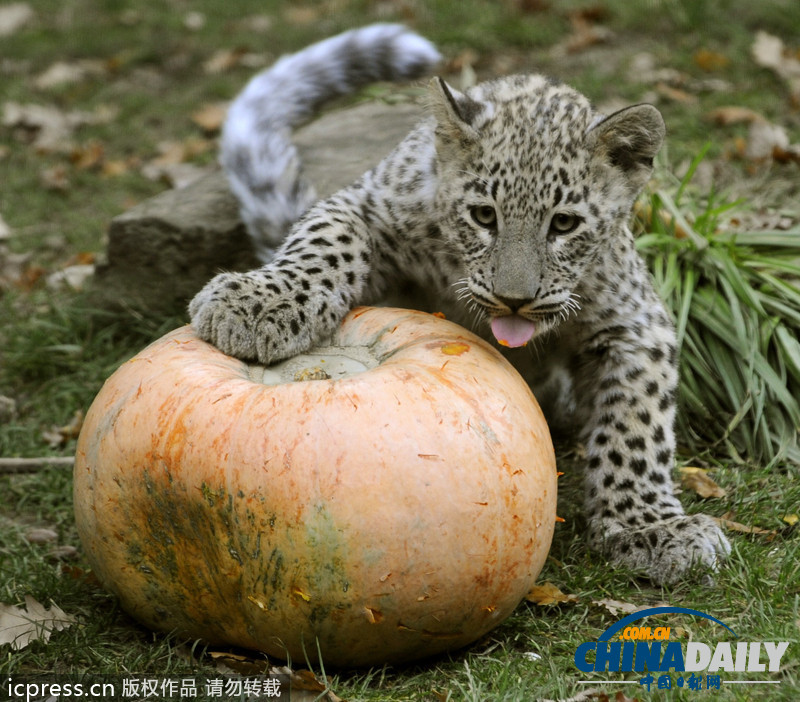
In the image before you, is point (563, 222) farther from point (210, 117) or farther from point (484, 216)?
point (210, 117)

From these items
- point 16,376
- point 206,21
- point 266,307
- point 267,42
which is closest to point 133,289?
point 16,376

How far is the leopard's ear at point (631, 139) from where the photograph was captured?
153 inches

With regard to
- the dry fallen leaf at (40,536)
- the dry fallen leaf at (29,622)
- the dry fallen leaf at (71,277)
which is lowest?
the dry fallen leaf at (40,536)

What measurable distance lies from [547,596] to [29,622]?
1819 millimetres

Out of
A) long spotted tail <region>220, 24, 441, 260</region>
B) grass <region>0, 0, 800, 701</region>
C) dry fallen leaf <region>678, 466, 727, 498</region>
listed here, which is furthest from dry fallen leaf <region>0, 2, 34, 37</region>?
dry fallen leaf <region>678, 466, 727, 498</region>

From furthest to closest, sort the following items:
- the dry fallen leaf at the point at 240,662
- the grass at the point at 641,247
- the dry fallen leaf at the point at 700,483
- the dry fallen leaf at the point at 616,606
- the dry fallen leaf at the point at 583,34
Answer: the dry fallen leaf at the point at 583,34, the dry fallen leaf at the point at 700,483, the dry fallen leaf at the point at 616,606, the grass at the point at 641,247, the dry fallen leaf at the point at 240,662

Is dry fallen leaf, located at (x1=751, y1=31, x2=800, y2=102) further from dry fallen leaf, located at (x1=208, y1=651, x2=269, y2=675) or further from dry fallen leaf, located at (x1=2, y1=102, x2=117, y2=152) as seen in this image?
dry fallen leaf, located at (x1=208, y1=651, x2=269, y2=675)

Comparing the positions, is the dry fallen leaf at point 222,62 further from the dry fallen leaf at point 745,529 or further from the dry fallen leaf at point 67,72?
the dry fallen leaf at point 745,529

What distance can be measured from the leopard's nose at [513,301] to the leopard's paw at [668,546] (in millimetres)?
995

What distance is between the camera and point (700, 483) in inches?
180

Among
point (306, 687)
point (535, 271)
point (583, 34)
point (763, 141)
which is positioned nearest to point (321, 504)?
point (306, 687)

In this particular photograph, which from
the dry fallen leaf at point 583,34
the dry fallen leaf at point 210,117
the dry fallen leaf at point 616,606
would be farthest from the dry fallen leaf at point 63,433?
the dry fallen leaf at point 583,34

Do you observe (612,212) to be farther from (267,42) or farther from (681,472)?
(267,42)

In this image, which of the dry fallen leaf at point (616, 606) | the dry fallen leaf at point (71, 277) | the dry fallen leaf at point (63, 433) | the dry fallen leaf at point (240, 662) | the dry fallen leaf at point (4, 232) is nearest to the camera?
the dry fallen leaf at point (240, 662)
